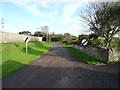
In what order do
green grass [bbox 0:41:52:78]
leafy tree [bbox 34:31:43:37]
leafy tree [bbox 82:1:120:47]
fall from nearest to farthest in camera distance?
green grass [bbox 0:41:52:78] → leafy tree [bbox 82:1:120:47] → leafy tree [bbox 34:31:43:37]

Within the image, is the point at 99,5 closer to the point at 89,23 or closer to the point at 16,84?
the point at 89,23

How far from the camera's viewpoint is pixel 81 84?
5.37 meters

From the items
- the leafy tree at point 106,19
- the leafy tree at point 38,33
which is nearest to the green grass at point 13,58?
the leafy tree at point 106,19

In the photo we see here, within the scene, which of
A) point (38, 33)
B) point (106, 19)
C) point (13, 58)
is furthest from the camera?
point (38, 33)

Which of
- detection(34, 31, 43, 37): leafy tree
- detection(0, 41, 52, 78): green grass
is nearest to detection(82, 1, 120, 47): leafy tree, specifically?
detection(0, 41, 52, 78): green grass

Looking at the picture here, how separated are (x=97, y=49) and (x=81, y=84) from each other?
883 centimetres

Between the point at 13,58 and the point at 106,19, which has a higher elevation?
the point at 106,19

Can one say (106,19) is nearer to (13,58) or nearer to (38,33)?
(13,58)

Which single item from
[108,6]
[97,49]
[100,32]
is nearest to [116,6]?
[108,6]

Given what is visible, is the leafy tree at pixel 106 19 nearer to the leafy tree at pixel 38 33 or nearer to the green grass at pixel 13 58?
the green grass at pixel 13 58

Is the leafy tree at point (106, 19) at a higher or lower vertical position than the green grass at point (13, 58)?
higher

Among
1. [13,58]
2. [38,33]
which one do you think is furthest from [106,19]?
[38,33]

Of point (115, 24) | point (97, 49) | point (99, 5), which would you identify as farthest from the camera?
point (99, 5)

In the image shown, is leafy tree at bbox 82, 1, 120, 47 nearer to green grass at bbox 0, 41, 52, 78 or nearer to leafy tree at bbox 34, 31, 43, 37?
green grass at bbox 0, 41, 52, 78
